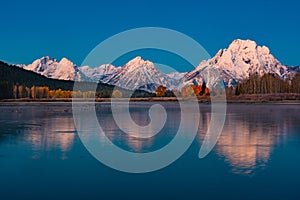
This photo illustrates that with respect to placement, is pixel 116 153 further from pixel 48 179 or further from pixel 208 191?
pixel 208 191

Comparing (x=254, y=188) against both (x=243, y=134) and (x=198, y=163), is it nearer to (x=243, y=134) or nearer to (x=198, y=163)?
(x=198, y=163)

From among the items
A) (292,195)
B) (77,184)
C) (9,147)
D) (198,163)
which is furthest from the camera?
(9,147)

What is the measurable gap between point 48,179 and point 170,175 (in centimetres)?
459

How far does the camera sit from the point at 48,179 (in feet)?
49.7

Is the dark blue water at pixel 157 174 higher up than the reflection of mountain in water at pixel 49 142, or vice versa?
the reflection of mountain in water at pixel 49 142

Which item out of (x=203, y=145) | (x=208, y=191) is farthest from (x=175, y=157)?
(x=208, y=191)

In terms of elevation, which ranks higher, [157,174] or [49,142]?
[49,142]

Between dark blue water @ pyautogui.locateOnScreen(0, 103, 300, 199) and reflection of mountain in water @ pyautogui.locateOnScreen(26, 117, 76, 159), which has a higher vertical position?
reflection of mountain in water @ pyautogui.locateOnScreen(26, 117, 76, 159)

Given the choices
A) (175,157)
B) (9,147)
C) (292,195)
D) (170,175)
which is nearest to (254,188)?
(292,195)

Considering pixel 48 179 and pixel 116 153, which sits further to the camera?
pixel 116 153

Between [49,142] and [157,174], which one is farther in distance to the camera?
[49,142]

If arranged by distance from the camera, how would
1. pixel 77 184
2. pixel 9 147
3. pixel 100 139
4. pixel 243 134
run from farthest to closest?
1. pixel 243 134
2. pixel 100 139
3. pixel 9 147
4. pixel 77 184

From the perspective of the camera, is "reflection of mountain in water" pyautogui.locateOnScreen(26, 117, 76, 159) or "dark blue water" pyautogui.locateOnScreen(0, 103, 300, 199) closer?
"dark blue water" pyautogui.locateOnScreen(0, 103, 300, 199)

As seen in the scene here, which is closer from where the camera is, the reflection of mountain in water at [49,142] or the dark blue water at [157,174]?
the dark blue water at [157,174]
